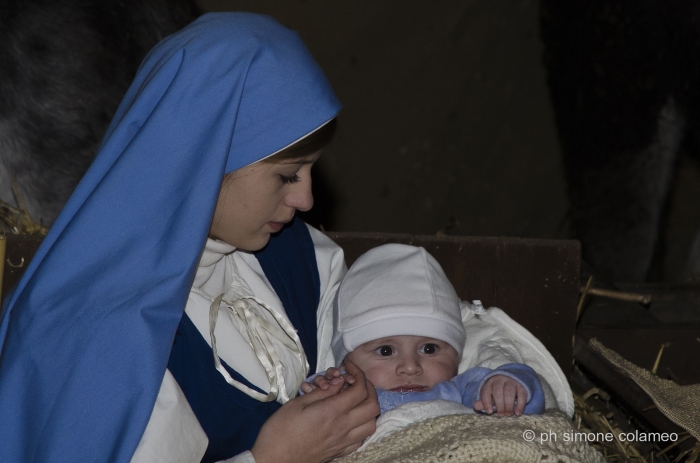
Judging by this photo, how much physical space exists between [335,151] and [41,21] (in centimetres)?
260

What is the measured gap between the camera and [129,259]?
53.7 inches

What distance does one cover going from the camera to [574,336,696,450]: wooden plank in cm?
183

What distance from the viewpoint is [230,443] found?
1616 mm

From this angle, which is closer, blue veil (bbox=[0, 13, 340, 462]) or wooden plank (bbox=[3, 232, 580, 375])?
blue veil (bbox=[0, 13, 340, 462])

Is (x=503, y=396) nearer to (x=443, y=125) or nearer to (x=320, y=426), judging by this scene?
(x=320, y=426)

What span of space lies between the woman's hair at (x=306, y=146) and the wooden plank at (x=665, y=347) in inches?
46.4

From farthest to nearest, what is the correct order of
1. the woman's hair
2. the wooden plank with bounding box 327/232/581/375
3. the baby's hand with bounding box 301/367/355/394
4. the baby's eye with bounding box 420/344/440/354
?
the wooden plank with bounding box 327/232/581/375, the baby's eye with bounding box 420/344/440/354, the baby's hand with bounding box 301/367/355/394, the woman's hair

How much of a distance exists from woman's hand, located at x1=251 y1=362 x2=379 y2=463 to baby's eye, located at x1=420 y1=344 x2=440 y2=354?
Result: 1.00ft

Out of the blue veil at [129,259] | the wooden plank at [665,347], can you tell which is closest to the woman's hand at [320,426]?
the blue veil at [129,259]

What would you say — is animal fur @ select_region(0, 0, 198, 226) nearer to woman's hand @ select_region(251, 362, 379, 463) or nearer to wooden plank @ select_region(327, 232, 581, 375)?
wooden plank @ select_region(327, 232, 581, 375)

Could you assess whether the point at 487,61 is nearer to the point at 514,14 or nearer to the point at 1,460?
the point at 514,14

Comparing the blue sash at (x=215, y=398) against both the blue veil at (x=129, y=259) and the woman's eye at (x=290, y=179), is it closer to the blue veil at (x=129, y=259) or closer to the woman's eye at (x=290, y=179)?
the blue veil at (x=129, y=259)

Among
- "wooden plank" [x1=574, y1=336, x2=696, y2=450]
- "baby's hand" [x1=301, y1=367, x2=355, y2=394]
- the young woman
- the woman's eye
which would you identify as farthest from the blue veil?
"wooden plank" [x1=574, y1=336, x2=696, y2=450]

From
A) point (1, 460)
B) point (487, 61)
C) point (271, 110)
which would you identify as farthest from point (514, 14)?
point (1, 460)
